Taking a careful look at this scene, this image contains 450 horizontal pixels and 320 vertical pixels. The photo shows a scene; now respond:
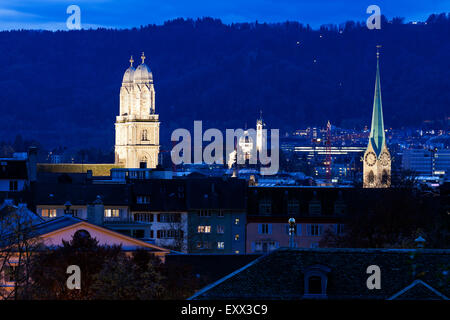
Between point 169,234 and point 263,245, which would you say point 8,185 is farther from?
point 263,245

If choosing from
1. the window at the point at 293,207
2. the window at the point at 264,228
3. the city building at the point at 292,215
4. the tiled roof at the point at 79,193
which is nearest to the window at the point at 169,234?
the tiled roof at the point at 79,193

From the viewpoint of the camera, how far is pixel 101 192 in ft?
234

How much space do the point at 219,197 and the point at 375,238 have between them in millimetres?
22011

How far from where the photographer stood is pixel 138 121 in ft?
569

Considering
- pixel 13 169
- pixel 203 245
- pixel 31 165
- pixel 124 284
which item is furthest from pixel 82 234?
pixel 31 165

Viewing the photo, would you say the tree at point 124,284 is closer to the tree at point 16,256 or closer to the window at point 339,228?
the tree at point 16,256

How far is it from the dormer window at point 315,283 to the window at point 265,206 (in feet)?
157

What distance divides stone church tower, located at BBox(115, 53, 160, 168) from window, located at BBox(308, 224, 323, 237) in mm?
99809

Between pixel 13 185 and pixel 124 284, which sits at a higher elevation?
pixel 13 185

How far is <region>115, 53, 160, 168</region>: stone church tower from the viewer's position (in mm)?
170625

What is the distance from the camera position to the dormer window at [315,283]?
934 inches

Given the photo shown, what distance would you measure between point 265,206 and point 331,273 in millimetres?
47800
